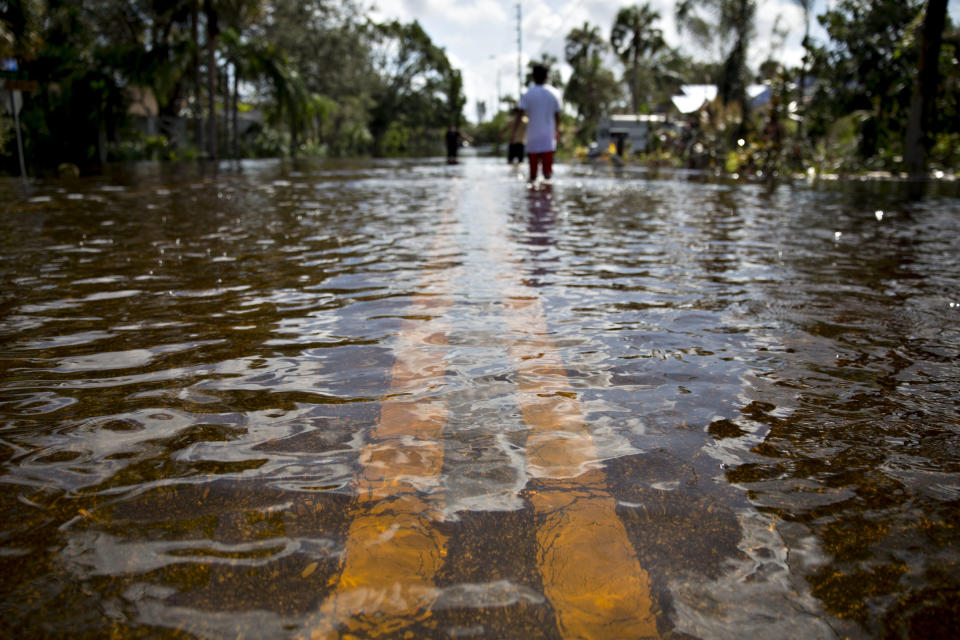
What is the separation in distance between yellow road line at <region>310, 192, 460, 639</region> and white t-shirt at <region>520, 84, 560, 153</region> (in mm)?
11328

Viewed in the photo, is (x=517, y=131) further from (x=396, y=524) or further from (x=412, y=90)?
(x=412, y=90)

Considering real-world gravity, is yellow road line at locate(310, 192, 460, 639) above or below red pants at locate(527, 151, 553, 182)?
below

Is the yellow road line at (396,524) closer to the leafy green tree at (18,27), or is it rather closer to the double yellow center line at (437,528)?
the double yellow center line at (437,528)

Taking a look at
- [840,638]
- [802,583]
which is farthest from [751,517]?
[840,638]

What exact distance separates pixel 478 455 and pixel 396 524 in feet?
1.45

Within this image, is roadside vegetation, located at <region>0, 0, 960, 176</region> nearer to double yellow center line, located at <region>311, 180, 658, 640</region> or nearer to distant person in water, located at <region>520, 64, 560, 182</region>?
distant person in water, located at <region>520, 64, 560, 182</region>

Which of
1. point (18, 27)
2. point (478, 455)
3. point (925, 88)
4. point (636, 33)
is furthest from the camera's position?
point (636, 33)

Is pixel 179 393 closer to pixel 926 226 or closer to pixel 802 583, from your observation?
pixel 802 583

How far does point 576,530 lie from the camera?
1742 mm

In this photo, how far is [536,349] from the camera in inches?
129

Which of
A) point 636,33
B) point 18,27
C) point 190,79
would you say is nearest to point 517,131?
point 18,27

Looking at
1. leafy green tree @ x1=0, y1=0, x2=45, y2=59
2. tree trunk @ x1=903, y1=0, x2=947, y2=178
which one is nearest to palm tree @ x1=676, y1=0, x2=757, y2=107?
tree trunk @ x1=903, y1=0, x2=947, y2=178

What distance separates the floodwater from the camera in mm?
1482

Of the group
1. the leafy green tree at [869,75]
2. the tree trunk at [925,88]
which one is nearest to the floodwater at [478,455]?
the tree trunk at [925,88]
